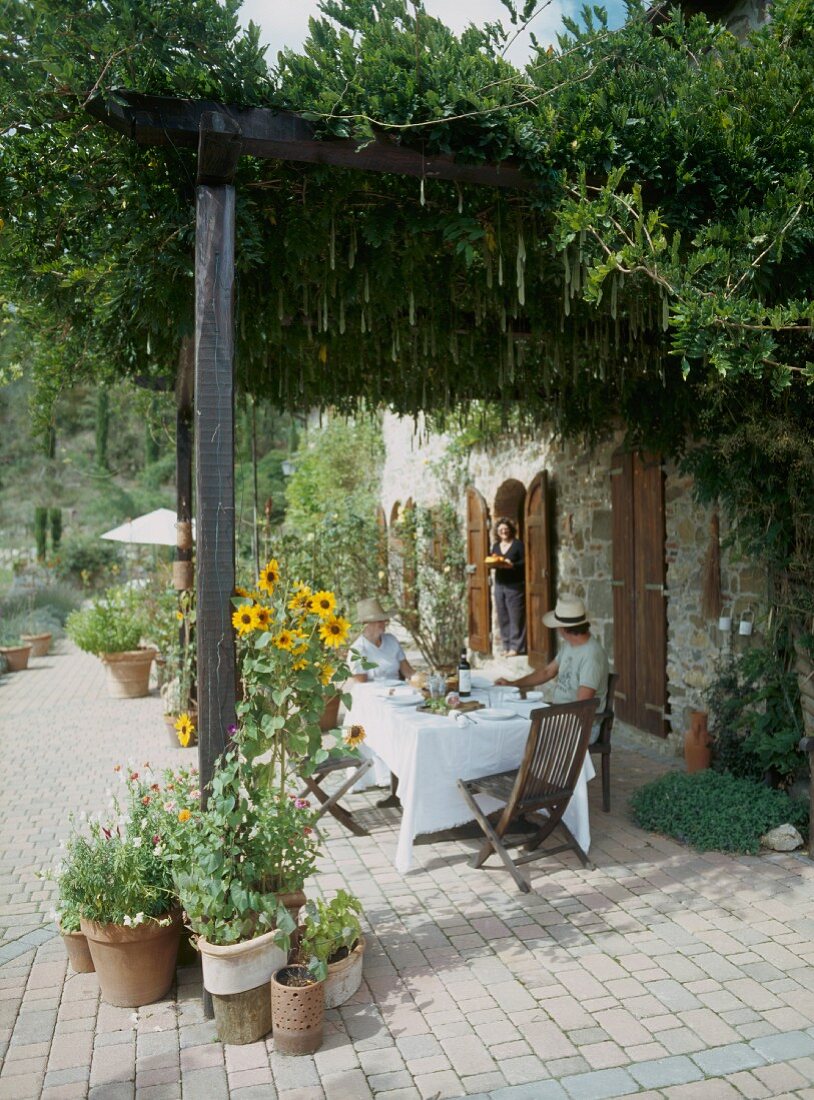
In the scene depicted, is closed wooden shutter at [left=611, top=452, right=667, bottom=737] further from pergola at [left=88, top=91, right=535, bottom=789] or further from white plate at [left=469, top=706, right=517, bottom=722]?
pergola at [left=88, top=91, right=535, bottom=789]

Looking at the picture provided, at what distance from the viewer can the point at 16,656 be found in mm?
11438

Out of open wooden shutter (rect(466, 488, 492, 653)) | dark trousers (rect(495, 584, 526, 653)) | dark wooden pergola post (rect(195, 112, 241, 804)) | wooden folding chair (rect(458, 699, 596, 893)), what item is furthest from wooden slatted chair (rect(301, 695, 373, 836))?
open wooden shutter (rect(466, 488, 492, 653))

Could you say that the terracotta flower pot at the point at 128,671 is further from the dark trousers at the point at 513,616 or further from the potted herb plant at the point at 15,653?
the dark trousers at the point at 513,616

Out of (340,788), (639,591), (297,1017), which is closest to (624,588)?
(639,591)

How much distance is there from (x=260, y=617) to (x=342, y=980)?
1.26 m

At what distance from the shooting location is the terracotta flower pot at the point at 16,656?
445 inches

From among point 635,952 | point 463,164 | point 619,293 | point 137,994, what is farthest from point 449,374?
point 137,994

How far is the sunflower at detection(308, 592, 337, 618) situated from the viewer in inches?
117

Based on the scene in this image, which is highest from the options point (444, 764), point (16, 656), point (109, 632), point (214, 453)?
point (214, 453)

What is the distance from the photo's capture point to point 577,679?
4895 millimetres

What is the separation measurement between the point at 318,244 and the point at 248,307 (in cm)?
65

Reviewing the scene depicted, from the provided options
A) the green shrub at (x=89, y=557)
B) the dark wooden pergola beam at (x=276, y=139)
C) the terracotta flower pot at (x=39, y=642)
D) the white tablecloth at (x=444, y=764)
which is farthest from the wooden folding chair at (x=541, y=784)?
the green shrub at (x=89, y=557)

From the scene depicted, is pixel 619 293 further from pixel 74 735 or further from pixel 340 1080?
pixel 74 735

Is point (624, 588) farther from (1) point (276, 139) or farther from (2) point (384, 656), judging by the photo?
(1) point (276, 139)
